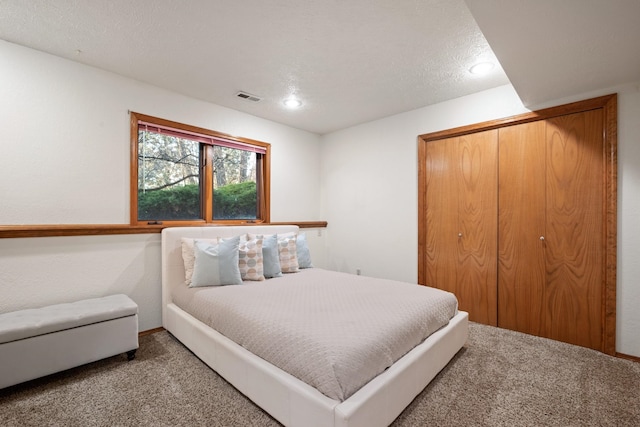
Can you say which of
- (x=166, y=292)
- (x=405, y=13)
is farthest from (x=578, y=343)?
(x=166, y=292)

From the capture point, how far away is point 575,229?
8.11 feet

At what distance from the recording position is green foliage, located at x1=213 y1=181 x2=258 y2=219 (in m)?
3.42

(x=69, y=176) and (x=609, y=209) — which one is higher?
(x=69, y=176)

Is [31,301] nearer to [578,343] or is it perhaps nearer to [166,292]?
[166,292]

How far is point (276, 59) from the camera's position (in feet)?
7.65

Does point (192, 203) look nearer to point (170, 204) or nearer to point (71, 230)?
point (170, 204)

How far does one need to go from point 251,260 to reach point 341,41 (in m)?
2.05

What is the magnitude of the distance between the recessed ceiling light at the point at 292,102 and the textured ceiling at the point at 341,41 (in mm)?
234

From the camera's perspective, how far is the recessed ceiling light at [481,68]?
2398 mm

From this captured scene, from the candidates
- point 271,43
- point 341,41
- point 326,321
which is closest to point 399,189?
point 341,41

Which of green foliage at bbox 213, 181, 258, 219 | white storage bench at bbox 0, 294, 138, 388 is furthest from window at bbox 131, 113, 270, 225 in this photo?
white storage bench at bbox 0, 294, 138, 388

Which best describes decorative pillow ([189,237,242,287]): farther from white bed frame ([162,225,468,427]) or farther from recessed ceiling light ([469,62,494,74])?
recessed ceiling light ([469,62,494,74])

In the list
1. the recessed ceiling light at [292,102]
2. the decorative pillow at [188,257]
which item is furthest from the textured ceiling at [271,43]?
the decorative pillow at [188,257]

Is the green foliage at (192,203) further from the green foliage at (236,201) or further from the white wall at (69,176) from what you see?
the white wall at (69,176)
